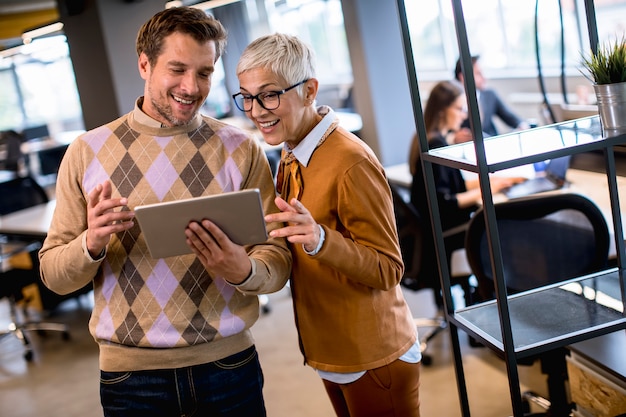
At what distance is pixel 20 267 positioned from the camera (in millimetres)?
5160

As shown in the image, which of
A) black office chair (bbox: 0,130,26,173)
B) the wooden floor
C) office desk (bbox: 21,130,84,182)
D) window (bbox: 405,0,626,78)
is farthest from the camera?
black office chair (bbox: 0,130,26,173)

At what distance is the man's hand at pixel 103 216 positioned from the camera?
1.58 metres

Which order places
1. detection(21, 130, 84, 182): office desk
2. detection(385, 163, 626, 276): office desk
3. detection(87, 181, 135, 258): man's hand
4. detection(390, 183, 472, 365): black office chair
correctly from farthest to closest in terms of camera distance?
detection(21, 130, 84, 182): office desk, detection(390, 183, 472, 365): black office chair, detection(385, 163, 626, 276): office desk, detection(87, 181, 135, 258): man's hand

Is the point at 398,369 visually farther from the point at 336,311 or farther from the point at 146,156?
the point at 146,156

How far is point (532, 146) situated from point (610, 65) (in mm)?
242

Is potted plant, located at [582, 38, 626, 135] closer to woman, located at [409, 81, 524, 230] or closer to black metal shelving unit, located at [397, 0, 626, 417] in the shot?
black metal shelving unit, located at [397, 0, 626, 417]

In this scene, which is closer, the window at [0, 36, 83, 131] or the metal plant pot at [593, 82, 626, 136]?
the metal plant pot at [593, 82, 626, 136]

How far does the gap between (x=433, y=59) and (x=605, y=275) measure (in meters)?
8.62

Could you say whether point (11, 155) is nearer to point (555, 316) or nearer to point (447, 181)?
point (447, 181)

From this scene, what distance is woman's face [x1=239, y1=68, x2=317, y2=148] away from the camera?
1.71 metres

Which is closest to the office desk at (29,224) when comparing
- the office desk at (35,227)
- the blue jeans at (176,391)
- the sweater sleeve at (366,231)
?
the office desk at (35,227)

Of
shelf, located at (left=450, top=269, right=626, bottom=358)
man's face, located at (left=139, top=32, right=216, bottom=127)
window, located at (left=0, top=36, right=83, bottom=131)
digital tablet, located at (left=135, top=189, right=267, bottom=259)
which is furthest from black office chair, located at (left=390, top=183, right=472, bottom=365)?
window, located at (left=0, top=36, right=83, bottom=131)

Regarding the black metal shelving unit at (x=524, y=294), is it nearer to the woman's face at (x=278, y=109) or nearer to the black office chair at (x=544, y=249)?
the woman's face at (x=278, y=109)

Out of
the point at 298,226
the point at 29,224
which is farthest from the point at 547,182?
the point at 29,224
